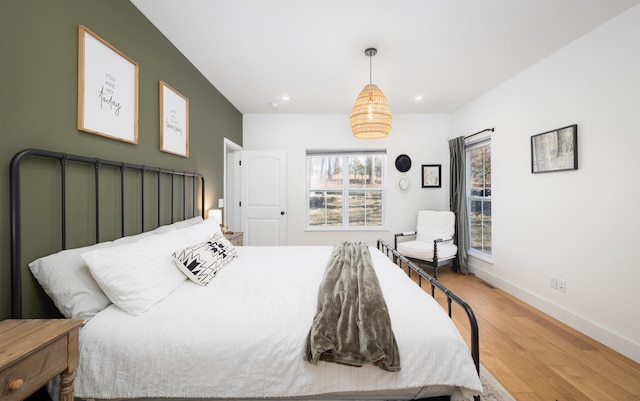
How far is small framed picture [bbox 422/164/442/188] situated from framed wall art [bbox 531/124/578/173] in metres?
1.76

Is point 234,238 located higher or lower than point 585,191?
lower

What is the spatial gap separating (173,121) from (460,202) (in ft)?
13.3

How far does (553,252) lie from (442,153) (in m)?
2.42

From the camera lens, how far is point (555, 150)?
9.03 feet

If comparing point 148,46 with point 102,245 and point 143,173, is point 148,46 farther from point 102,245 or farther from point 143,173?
point 102,245

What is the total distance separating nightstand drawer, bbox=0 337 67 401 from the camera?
2.70 feet

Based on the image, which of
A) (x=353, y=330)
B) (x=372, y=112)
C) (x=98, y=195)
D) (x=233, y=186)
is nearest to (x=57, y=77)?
(x=98, y=195)

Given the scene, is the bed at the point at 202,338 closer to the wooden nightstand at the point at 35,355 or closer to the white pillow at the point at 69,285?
the white pillow at the point at 69,285

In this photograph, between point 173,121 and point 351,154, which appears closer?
point 173,121

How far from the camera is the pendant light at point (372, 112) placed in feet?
8.13

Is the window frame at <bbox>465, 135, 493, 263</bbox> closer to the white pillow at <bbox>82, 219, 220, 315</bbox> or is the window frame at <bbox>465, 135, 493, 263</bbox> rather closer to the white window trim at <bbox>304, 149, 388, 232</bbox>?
the white window trim at <bbox>304, 149, 388, 232</bbox>

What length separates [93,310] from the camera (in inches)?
51.3

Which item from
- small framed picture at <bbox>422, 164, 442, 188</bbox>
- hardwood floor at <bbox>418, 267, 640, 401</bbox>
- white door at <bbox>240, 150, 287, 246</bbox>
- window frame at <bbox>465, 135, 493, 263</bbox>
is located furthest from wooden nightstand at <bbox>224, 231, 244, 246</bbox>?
window frame at <bbox>465, 135, 493, 263</bbox>

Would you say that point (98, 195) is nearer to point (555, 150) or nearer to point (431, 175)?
point (555, 150)
